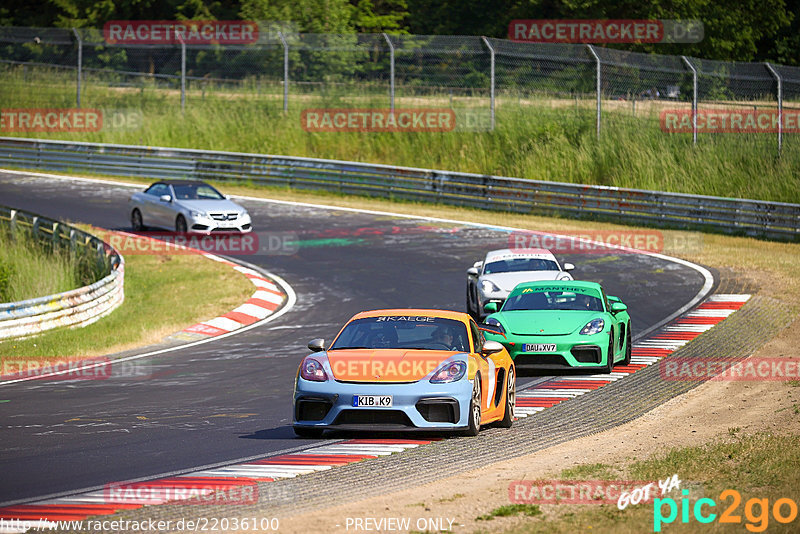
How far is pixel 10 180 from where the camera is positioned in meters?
38.9

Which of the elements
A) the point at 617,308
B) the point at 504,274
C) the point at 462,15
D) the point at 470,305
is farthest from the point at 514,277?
the point at 462,15

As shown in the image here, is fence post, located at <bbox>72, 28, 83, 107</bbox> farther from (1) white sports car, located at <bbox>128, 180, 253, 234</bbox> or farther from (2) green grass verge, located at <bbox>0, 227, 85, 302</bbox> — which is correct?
(2) green grass verge, located at <bbox>0, 227, 85, 302</bbox>

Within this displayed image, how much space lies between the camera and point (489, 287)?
768 inches

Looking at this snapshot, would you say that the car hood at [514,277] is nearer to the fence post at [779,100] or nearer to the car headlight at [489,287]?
the car headlight at [489,287]

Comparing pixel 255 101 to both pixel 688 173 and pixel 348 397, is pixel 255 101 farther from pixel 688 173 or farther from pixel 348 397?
pixel 348 397

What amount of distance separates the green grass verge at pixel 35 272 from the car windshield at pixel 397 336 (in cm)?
1205

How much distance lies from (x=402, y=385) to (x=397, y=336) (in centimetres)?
127

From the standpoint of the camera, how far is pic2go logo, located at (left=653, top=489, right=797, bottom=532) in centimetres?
738

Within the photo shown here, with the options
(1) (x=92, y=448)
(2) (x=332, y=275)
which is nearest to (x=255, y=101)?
(2) (x=332, y=275)

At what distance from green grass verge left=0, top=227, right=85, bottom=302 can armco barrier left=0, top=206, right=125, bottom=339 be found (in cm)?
44

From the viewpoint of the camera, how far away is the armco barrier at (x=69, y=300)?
18.7 m

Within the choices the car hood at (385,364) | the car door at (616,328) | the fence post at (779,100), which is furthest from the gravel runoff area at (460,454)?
the fence post at (779,100)

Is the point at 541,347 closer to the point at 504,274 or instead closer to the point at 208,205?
the point at 504,274

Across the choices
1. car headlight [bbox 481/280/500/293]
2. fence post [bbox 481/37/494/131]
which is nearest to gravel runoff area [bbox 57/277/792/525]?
car headlight [bbox 481/280/500/293]
